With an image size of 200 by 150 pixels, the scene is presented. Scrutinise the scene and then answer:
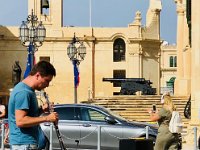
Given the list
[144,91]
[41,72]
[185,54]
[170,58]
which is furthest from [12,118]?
[170,58]

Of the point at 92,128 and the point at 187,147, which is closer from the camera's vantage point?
the point at 92,128

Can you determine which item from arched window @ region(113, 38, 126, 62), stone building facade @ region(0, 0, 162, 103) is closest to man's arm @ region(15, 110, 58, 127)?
stone building facade @ region(0, 0, 162, 103)

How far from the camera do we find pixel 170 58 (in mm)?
121500

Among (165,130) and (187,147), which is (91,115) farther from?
(165,130)

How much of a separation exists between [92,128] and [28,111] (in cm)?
1191

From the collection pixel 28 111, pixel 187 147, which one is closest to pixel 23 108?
pixel 28 111

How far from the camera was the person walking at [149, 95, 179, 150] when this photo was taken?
1429cm

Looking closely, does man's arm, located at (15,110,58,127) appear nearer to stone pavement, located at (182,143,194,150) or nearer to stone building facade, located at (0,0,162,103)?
stone pavement, located at (182,143,194,150)

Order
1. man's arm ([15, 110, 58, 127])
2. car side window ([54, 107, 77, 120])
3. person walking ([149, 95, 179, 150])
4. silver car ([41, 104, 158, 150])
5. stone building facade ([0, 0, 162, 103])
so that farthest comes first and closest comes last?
1. stone building facade ([0, 0, 162, 103])
2. car side window ([54, 107, 77, 120])
3. silver car ([41, 104, 158, 150])
4. person walking ([149, 95, 179, 150])
5. man's arm ([15, 110, 58, 127])

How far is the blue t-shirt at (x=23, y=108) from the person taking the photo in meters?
8.33

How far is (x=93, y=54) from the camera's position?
72938mm

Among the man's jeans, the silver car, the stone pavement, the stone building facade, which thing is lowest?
the stone pavement

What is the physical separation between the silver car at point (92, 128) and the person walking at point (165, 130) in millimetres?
5110

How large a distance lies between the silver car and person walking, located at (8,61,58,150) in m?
11.1
